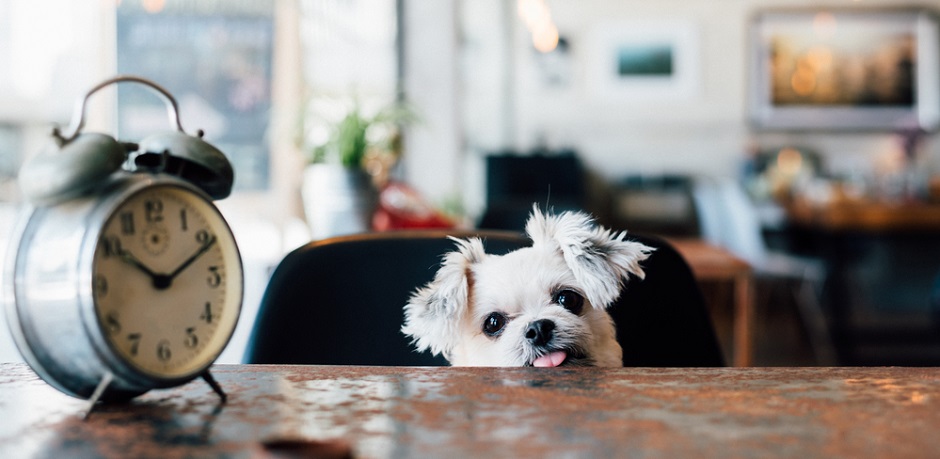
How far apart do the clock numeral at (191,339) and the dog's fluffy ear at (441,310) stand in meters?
0.35

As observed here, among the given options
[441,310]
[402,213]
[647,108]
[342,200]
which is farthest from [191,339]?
[647,108]

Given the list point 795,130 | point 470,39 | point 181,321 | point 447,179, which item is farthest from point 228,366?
point 795,130

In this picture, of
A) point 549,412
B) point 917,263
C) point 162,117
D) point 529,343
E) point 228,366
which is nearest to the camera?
point 549,412

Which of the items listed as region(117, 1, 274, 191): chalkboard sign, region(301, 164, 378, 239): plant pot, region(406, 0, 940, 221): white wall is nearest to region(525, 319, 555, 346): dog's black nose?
region(301, 164, 378, 239): plant pot

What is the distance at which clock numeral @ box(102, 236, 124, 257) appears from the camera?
1.86 feet

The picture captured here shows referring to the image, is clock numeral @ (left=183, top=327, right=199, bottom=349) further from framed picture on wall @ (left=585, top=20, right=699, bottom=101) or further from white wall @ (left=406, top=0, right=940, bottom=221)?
framed picture on wall @ (left=585, top=20, right=699, bottom=101)

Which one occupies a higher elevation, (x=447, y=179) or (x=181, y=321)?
(x=447, y=179)

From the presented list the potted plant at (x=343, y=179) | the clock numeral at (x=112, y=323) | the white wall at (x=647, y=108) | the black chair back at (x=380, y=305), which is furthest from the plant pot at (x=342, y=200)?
the white wall at (x=647, y=108)

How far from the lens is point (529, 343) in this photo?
0.93m

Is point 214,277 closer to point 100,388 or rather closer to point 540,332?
point 100,388

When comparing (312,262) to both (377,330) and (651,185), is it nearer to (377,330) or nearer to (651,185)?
(377,330)

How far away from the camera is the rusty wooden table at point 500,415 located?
1.58 feet

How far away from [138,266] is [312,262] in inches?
21.0

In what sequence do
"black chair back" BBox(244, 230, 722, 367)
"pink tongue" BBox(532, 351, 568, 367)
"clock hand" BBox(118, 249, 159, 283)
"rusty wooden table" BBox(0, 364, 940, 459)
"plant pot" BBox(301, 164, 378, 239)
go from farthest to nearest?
"plant pot" BBox(301, 164, 378, 239) < "black chair back" BBox(244, 230, 722, 367) < "pink tongue" BBox(532, 351, 568, 367) < "clock hand" BBox(118, 249, 159, 283) < "rusty wooden table" BBox(0, 364, 940, 459)
